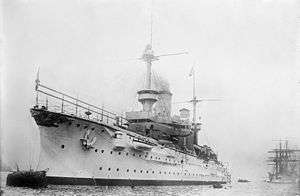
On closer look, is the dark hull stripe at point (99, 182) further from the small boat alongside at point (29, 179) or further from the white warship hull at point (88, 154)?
the small boat alongside at point (29, 179)

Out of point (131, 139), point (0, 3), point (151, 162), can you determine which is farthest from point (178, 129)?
point (0, 3)

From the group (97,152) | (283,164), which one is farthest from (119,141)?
(283,164)

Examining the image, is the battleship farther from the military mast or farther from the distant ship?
the distant ship

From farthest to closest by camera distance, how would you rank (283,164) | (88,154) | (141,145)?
1. (283,164)
2. (141,145)
3. (88,154)

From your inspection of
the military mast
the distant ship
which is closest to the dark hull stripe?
the military mast

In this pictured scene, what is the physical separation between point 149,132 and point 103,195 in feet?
44.9

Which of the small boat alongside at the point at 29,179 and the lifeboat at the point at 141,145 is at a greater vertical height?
the lifeboat at the point at 141,145

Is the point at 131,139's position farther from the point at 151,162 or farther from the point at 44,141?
the point at 44,141

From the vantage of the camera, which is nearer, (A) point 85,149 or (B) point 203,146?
(A) point 85,149

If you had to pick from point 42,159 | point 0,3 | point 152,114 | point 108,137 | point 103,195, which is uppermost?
point 0,3

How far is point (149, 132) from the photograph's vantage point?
1297 inches

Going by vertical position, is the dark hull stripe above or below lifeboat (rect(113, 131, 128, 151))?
below

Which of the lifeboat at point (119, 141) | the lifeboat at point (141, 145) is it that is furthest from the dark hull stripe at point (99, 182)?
the lifeboat at point (141, 145)

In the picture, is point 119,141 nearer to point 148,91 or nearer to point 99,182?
point 99,182
